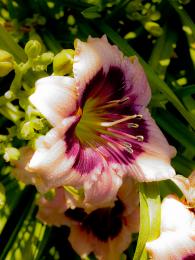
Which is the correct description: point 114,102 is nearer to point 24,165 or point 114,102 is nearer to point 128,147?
point 128,147

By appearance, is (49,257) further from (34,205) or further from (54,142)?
(54,142)

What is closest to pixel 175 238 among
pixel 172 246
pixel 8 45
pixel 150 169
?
pixel 172 246

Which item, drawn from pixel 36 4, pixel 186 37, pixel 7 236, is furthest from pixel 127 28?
pixel 7 236

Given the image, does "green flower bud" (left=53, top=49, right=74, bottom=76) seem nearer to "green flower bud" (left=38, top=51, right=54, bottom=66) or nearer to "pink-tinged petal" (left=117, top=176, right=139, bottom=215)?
"green flower bud" (left=38, top=51, right=54, bottom=66)

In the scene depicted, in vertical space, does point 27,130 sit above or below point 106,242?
above

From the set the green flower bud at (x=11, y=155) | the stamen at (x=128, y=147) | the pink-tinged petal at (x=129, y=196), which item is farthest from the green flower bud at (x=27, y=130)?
the pink-tinged petal at (x=129, y=196)

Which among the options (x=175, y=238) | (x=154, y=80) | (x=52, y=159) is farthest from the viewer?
(x=154, y=80)

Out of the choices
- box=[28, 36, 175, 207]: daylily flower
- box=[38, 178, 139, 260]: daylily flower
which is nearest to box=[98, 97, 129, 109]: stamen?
box=[28, 36, 175, 207]: daylily flower
